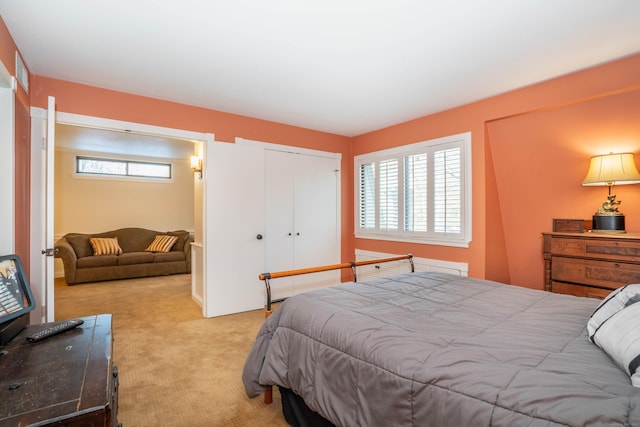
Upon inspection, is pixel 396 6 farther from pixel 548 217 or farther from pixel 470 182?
pixel 548 217

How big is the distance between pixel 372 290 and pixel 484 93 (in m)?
2.41

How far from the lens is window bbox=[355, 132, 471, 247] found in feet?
11.7

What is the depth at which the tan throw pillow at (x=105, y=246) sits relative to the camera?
5.95 metres

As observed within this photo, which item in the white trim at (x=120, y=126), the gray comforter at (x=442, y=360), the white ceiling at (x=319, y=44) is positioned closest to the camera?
the gray comforter at (x=442, y=360)

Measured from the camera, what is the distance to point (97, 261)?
5.64 meters

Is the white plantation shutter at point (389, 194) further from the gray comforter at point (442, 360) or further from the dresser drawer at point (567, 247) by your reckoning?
the gray comforter at point (442, 360)

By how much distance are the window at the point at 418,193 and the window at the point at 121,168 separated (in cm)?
488

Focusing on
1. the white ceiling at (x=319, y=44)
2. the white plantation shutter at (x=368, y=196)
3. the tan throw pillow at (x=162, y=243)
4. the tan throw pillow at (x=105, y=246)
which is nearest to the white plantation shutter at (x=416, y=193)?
the white plantation shutter at (x=368, y=196)

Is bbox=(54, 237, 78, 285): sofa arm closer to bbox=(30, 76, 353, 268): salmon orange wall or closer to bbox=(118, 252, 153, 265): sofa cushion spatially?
bbox=(118, 252, 153, 265): sofa cushion

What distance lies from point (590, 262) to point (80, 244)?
7.38 m

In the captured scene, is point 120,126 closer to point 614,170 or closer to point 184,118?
point 184,118

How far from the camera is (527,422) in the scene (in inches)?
33.3

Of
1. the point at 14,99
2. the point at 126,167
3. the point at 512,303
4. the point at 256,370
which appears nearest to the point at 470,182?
the point at 512,303

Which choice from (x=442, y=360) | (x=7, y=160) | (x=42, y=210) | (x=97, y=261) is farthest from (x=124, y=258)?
(x=442, y=360)
